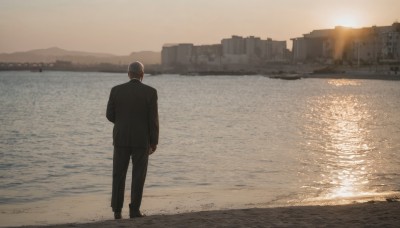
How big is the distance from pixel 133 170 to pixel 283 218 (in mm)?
1891

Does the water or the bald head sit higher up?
the bald head

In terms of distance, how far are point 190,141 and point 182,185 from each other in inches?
373

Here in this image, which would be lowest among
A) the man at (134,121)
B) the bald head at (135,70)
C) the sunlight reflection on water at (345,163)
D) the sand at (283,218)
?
the sunlight reflection on water at (345,163)

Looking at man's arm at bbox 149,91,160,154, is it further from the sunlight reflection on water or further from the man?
the sunlight reflection on water

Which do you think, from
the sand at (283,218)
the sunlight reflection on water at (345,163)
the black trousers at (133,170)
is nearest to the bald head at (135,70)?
the black trousers at (133,170)

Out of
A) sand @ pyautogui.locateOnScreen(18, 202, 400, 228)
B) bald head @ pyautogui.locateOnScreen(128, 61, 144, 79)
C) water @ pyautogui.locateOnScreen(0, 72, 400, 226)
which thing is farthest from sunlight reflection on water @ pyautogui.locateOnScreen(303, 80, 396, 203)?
bald head @ pyautogui.locateOnScreen(128, 61, 144, 79)

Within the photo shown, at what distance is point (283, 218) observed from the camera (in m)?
6.77

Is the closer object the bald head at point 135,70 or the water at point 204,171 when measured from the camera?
the bald head at point 135,70

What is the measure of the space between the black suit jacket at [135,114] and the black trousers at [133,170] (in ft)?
0.35

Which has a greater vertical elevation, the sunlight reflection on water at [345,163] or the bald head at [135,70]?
the bald head at [135,70]

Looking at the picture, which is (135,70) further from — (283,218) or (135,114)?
(283,218)

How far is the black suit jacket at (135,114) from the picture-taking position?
22.1 ft

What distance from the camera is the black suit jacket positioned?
6.73 metres

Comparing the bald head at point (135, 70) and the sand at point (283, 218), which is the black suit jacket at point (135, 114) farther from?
the sand at point (283, 218)
